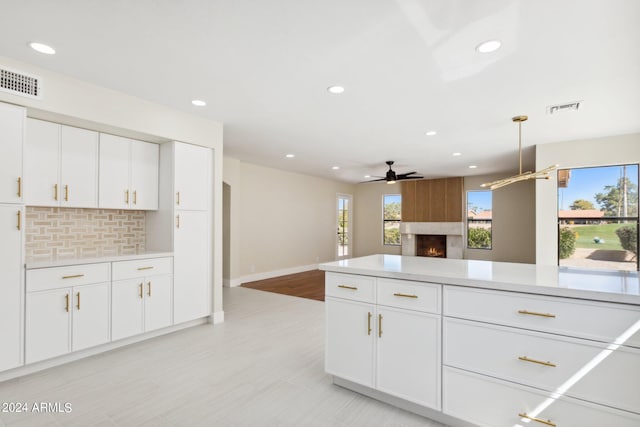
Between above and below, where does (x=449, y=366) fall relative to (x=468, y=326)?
→ below

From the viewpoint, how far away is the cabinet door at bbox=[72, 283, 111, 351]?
2900mm

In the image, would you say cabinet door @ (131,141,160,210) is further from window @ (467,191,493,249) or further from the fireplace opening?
window @ (467,191,493,249)

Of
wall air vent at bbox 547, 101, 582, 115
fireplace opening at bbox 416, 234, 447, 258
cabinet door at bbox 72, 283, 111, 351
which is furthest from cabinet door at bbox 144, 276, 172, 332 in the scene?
fireplace opening at bbox 416, 234, 447, 258

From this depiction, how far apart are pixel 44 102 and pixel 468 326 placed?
11.9ft

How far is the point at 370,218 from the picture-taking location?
10.4 m

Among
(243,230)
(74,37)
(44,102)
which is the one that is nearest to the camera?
(74,37)

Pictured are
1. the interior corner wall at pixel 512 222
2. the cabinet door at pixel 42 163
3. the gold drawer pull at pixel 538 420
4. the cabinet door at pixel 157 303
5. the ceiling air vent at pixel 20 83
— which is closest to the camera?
the gold drawer pull at pixel 538 420

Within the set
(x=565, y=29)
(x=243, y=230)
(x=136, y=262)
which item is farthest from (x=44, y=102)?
(x=243, y=230)

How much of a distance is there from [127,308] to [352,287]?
240 cm

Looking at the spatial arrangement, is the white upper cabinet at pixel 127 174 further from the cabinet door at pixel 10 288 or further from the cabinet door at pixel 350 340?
the cabinet door at pixel 350 340

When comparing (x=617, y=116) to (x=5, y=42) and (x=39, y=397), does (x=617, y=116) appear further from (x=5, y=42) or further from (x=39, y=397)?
(x=39, y=397)

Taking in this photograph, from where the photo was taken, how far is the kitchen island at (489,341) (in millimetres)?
1536

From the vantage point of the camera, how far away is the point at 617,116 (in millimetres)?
3770

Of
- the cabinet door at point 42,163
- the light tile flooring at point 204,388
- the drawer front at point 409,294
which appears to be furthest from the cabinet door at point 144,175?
the drawer front at point 409,294
